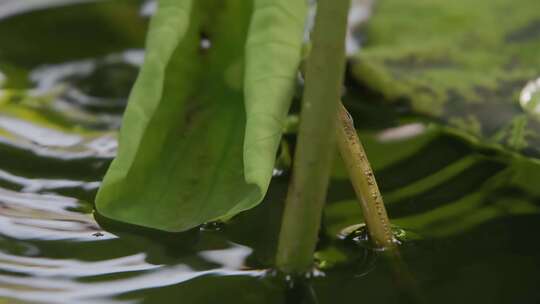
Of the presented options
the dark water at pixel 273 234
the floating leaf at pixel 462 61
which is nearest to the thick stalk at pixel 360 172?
the dark water at pixel 273 234

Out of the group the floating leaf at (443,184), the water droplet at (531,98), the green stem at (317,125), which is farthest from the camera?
the water droplet at (531,98)

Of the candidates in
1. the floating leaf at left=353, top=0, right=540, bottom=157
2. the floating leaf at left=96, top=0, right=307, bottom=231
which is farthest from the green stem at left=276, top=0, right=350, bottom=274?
the floating leaf at left=353, top=0, right=540, bottom=157

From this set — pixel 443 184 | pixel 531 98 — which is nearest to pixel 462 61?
pixel 531 98

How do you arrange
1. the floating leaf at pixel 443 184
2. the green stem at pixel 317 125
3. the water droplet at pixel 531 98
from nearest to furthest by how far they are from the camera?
the green stem at pixel 317 125 < the floating leaf at pixel 443 184 < the water droplet at pixel 531 98

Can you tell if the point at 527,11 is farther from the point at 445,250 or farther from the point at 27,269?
the point at 27,269

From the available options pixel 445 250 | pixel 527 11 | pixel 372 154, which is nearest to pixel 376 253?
pixel 445 250

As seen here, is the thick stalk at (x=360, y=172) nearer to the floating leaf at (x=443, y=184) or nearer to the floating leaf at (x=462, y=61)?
the floating leaf at (x=443, y=184)

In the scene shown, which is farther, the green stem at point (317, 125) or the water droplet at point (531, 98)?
the water droplet at point (531, 98)
